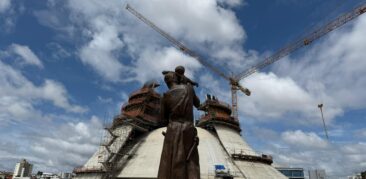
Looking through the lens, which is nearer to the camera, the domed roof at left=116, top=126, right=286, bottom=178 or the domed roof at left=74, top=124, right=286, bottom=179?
the domed roof at left=116, top=126, right=286, bottom=178

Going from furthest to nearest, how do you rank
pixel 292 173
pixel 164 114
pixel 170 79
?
pixel 292 173
pixel 170 79
pixel 164 114

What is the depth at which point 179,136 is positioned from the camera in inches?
367

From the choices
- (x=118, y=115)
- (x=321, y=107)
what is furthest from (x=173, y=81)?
(x=321, y=107)

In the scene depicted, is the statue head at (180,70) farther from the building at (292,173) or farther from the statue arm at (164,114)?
the building at (292,173)

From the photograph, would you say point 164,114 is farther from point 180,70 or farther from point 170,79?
point 180,70

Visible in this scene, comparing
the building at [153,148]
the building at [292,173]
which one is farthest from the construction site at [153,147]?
the building at [292,173]

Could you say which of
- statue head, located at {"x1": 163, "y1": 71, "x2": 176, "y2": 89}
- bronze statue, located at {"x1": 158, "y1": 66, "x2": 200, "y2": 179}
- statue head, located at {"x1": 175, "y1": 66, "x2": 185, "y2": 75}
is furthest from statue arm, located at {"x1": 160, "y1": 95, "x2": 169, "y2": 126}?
statue head, located at {"x1": 175, "y1": 66, "x2": 185, "y2": 75}

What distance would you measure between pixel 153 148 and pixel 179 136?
156 feet

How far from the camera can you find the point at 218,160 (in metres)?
52.9

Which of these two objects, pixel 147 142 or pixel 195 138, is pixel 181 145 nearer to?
pixel 195 138

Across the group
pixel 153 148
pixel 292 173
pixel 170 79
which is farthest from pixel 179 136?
pixel 292 173

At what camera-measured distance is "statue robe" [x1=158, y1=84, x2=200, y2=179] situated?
29.3ft

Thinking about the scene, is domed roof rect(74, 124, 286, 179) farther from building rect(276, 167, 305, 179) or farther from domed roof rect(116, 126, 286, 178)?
building rect(276, 167, 305, 179)

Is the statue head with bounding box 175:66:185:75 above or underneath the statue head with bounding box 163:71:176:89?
above
